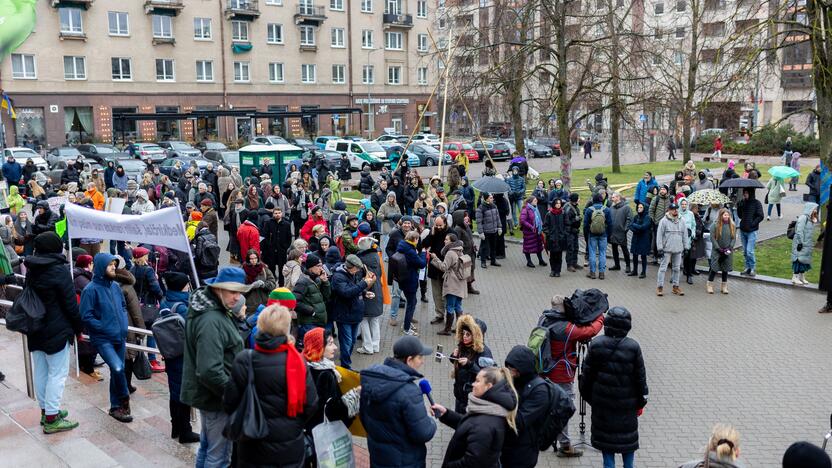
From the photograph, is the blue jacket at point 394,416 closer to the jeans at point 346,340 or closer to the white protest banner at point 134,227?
the white protest banner at point 134,227

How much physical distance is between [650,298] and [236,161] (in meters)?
25.2

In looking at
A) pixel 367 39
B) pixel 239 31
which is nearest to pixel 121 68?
pixel 239 31

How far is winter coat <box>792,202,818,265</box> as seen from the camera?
14.1m

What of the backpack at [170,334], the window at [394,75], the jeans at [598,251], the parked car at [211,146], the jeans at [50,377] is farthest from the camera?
the window at [394,75]

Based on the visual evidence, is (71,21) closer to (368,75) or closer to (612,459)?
(368,75)

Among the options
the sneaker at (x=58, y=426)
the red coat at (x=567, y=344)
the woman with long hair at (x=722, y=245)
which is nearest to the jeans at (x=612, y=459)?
the red coat at (x=567, y=344)

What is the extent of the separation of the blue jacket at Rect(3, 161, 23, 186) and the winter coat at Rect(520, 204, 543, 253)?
19.8m

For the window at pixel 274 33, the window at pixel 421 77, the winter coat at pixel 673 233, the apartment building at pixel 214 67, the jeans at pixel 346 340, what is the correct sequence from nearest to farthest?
the jeans at pixel 346 340 → the winter coat at pixel 673 233 → the apartment building at pixel 214 67 → the window at pixel 274 33 → the window at pixel 421 77

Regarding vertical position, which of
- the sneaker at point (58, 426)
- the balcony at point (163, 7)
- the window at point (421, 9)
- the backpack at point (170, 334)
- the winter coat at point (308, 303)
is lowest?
the sneaker at point (58, 426)

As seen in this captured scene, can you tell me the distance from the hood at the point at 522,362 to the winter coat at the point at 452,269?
18.9 ft

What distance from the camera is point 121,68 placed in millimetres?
51875

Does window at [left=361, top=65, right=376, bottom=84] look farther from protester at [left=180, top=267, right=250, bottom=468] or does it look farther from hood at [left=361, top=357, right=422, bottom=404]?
hood at [left=361, top=357, right=422, bottom=404]

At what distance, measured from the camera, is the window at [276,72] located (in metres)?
58.2

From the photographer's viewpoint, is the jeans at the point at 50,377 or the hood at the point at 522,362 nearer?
the hood at the point at 522,362
